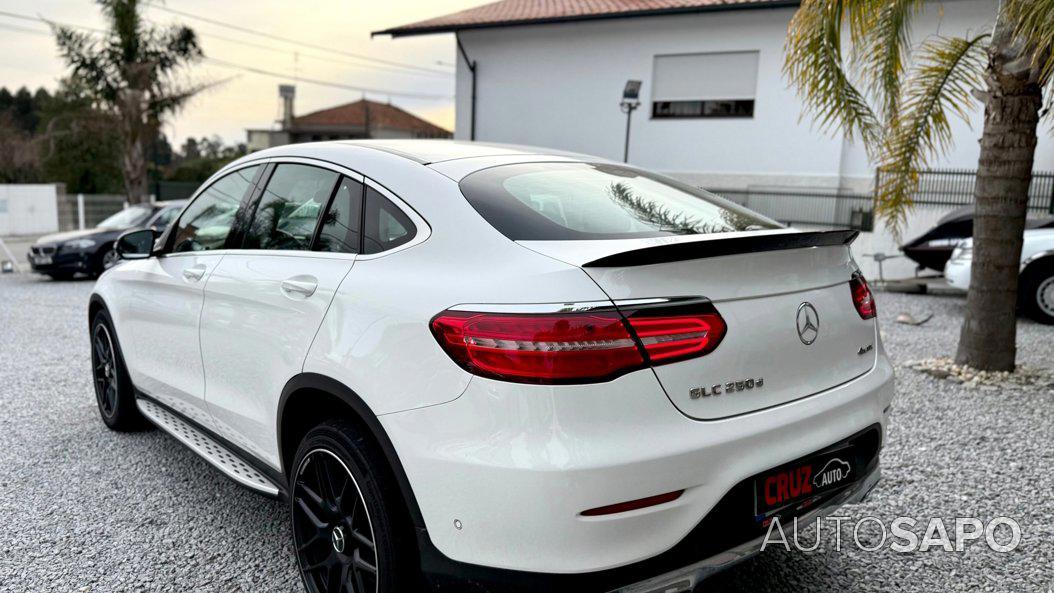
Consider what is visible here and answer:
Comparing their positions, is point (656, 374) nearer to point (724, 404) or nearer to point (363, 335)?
point (724, 404)

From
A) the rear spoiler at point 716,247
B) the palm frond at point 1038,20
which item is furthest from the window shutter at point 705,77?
the rear spoiler at point 716,247

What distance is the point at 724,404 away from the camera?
80.7 inches

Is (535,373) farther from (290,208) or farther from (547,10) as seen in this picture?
(547,10)

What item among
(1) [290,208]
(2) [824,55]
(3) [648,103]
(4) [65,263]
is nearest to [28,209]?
(4) [65,263]

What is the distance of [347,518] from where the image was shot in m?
2.38

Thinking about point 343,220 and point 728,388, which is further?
point 343,220

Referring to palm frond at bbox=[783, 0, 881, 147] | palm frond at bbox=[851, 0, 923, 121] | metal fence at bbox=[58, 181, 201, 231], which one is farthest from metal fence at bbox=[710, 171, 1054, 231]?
metal fence at bbox=[58, 181, 201, 231]

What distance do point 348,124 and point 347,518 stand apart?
189 ft

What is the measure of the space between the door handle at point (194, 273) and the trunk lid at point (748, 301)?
1.82 m

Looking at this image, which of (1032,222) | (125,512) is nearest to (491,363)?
(125,512)

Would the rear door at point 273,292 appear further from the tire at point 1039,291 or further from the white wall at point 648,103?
the white wall at point 648,103

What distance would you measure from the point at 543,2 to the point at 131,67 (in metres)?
12.9

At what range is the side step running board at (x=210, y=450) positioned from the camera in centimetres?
293

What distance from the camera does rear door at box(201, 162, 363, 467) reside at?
255 centimetres
